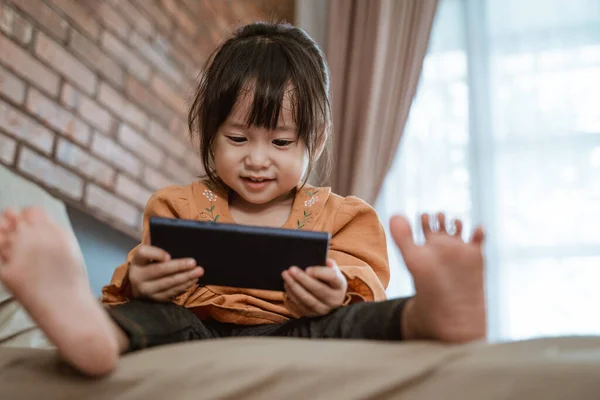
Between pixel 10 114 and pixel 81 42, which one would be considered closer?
pixel 10 114

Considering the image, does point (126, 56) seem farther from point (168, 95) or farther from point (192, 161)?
point (192, 161)

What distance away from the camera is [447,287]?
729mm

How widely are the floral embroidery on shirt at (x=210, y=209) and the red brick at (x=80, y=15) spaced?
962 mm

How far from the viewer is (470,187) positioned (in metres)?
2.71

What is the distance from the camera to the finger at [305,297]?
0.91 meters

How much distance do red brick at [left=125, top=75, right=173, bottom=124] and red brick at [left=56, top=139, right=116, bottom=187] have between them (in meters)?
0.31

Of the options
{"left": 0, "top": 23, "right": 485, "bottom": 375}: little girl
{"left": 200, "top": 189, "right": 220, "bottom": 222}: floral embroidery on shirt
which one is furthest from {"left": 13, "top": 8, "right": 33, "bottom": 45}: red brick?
{"left": 200, "top": 189, "right": 220, "bottom": 222}: floral embroidery on shirt

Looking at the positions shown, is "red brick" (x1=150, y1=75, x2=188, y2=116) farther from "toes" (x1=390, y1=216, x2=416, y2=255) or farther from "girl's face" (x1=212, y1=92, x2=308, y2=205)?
"toes" (x1=390, y1=216, x2=416, y2=255)

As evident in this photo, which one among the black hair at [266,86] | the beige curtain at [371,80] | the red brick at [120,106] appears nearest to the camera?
the black hair at [266,86]

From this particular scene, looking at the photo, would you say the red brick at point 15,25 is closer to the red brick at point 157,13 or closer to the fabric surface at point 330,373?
the red brick at point 157,13

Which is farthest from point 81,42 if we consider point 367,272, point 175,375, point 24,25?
point 175,375

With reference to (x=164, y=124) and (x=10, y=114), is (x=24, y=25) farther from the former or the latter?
(x=164, y=124)

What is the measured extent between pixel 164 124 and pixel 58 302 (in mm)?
1784

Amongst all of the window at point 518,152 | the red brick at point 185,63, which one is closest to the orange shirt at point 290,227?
the red brick at point 185,63
